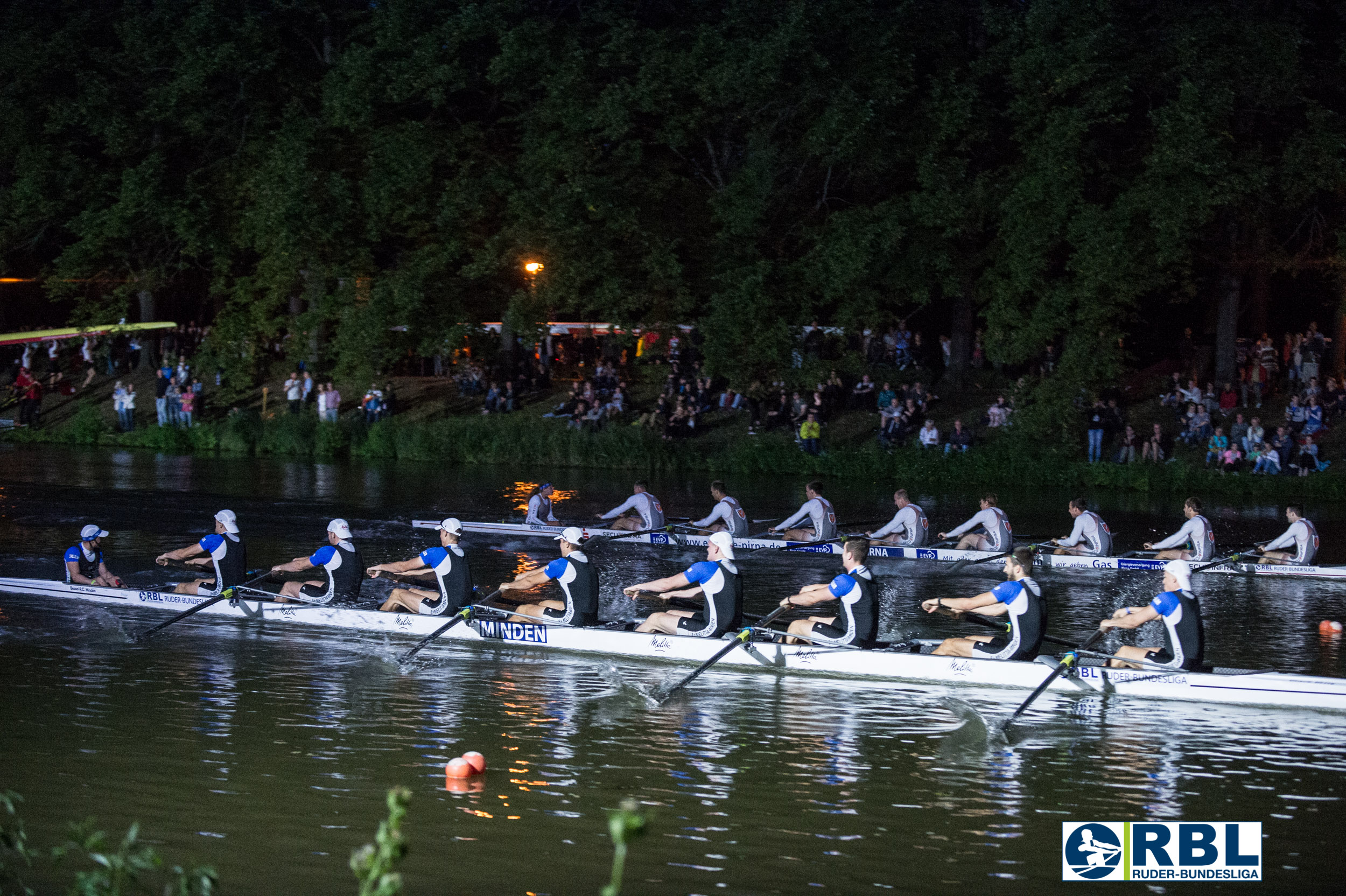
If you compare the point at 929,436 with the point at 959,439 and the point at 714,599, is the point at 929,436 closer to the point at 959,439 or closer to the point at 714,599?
the point at 959,439

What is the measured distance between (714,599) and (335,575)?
425 centimetres

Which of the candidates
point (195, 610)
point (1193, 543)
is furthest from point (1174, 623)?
point (195, 610)

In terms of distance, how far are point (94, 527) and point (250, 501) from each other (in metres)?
9.39

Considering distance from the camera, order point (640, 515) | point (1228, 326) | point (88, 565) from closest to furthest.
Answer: point (88, 565), point (640, 515), point (1228, 326)

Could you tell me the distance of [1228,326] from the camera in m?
33.0

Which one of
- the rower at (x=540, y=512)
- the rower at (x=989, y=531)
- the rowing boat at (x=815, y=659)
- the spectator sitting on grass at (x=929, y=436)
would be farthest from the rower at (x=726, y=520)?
the spectator sitting on grass at (x=929, y=436)

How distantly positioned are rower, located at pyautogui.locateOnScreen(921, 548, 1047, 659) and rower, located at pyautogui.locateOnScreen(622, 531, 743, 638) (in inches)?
75.2

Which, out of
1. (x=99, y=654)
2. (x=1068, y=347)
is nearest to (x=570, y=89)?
(x=1068, y=347)

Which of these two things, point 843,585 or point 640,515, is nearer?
point 843,585

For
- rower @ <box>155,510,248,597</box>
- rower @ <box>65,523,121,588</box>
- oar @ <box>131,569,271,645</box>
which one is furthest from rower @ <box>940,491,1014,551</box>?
rower @ <box>65,523,121,588</box>

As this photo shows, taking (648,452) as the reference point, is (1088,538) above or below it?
below

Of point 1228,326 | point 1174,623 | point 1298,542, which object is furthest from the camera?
point 1228,326

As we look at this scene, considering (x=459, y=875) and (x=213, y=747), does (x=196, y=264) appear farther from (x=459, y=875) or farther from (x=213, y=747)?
(x=459, y=875)

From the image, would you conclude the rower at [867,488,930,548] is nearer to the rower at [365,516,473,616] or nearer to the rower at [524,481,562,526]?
the rower at [524,481,562,526]
